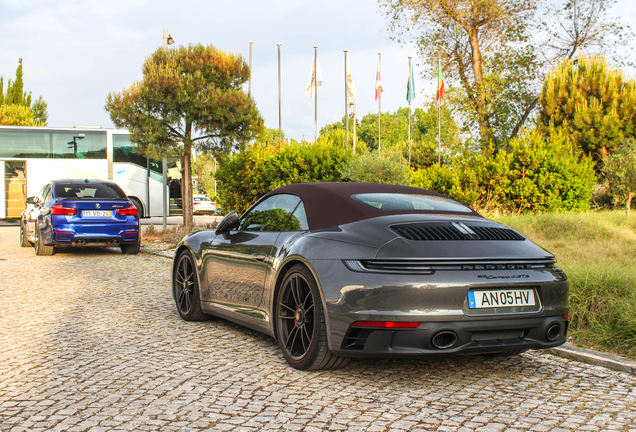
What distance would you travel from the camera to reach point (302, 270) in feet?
13.9

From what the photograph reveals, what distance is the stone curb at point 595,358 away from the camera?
4.45m

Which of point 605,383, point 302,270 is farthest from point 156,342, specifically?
point 605,383

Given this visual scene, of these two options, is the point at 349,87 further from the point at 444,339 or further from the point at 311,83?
the point at 444,339

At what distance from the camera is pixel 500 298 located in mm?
3766

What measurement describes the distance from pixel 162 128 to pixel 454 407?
15458 mm

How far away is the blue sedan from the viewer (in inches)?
516

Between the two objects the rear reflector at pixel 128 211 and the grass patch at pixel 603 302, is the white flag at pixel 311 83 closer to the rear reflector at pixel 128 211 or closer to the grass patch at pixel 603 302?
the rear reflector at pixel 128 211

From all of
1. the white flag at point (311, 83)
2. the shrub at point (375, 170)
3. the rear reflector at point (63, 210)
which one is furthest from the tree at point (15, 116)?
the shrub at point (375, 170)

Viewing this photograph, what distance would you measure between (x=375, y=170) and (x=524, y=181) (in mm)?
4295

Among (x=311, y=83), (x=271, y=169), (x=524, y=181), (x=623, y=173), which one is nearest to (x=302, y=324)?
(x=271, y=169)

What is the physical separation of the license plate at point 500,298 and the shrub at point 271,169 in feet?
42.1

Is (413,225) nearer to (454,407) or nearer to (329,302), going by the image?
(329,302)

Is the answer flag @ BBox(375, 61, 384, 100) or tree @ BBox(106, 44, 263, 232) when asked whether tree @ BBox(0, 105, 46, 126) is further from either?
tree @ BBox(106, 44, 263, 232)

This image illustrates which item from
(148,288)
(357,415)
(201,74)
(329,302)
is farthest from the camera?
(201,74)
